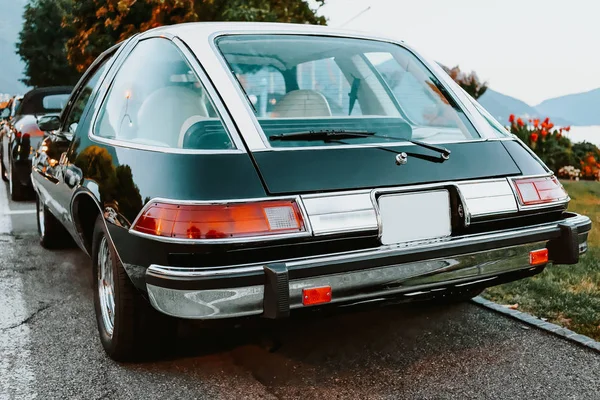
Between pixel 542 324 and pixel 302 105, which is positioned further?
pixel 542 324

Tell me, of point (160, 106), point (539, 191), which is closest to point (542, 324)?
point (539, 191)

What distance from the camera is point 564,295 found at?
4152 millimetres

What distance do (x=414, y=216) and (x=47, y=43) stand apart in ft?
137

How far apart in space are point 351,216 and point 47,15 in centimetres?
4151

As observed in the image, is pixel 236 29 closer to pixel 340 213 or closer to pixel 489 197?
pixel 340 213

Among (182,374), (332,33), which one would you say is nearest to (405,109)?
(332,33)

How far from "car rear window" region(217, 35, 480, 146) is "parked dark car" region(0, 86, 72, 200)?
509 cm

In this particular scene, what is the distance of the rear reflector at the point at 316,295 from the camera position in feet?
8.07

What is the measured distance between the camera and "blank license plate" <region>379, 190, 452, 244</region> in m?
2.66

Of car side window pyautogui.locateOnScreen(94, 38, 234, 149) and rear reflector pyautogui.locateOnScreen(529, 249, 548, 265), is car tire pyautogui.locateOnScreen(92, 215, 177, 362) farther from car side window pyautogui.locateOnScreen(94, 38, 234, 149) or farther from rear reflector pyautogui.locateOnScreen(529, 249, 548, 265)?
rear reflector pyautogui.locateOnScreen(529, 249, 548, 265)

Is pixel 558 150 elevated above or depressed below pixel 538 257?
above

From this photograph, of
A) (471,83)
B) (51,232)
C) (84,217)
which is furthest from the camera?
(471,83)

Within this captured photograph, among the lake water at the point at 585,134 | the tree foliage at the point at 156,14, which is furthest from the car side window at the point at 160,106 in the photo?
the tree foliage at the point at 156,14

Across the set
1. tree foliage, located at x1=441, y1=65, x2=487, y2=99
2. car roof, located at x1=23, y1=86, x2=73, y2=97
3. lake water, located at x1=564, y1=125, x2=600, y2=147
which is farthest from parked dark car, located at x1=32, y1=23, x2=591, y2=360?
tree foliage, located at x1=441, y1=65, x2=487, y2=99
